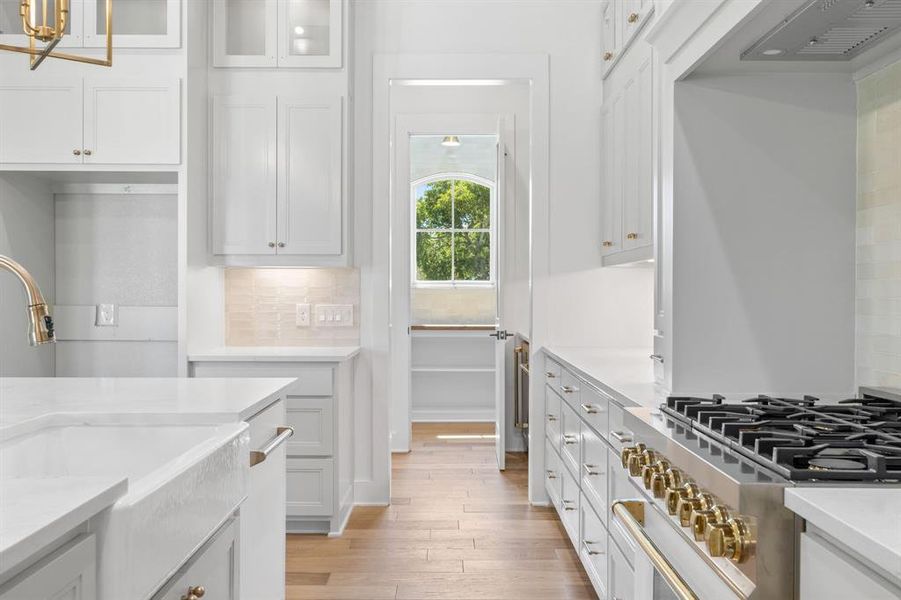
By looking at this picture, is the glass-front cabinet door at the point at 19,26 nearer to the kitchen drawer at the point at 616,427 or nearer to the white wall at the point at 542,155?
the white wall at the point at 542,155

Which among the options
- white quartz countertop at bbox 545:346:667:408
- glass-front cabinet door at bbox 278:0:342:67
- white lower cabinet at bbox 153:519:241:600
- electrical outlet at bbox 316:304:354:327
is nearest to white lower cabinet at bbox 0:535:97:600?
white lower cabinet at bbox 153:519:241:600

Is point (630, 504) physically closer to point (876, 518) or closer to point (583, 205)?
point (876, 518)

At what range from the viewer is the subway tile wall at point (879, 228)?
180cm

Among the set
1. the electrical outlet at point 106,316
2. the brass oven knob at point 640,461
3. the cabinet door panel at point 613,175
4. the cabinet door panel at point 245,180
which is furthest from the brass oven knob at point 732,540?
the electrical outlet at point 106,316

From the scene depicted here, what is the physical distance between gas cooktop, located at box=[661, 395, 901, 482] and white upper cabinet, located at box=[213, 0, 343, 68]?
2742mm

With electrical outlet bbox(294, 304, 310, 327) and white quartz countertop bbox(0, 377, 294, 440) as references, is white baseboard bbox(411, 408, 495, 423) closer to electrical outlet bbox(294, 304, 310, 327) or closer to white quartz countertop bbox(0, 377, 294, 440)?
electrical outlet bbox(294, 304, 310, 327)

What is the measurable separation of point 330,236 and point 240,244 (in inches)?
18.3

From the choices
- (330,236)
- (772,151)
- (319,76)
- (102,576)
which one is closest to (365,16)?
(319,76)

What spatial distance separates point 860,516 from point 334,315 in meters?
3.25

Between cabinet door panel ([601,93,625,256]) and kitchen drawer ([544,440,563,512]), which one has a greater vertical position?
cabinet door panel ([601,93,625,256])

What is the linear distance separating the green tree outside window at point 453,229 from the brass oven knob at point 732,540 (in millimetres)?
5447

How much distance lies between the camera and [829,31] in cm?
165

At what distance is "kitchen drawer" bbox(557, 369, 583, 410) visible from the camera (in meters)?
2.87

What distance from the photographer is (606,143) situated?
3668mm
